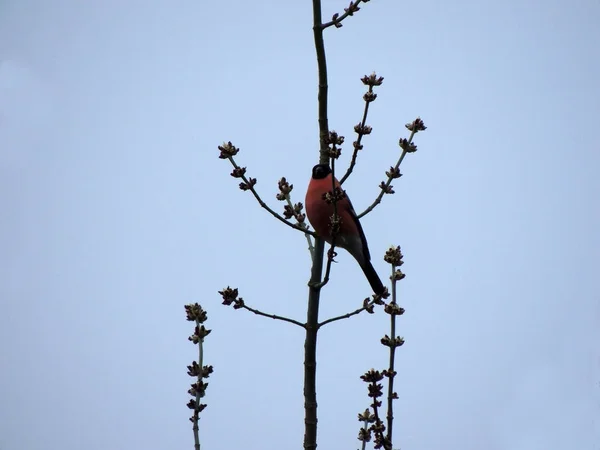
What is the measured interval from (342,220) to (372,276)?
2524mm

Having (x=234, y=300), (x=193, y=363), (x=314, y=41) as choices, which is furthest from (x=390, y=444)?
(x=314, y=41)

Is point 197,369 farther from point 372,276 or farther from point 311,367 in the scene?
point 372,276

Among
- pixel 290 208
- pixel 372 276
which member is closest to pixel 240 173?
pixel 290 208

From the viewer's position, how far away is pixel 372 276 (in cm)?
621

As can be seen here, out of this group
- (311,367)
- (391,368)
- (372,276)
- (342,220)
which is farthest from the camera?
(372,276)

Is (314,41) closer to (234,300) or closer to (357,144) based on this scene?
(357,144)

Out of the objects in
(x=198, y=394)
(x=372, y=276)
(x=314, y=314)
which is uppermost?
(x=372, y=276)

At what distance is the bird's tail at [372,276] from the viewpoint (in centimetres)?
608

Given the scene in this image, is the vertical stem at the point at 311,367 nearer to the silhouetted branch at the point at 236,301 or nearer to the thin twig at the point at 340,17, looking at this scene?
the silhouetted branch at the point at 236,301

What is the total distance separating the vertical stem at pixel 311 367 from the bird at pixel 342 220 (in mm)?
490

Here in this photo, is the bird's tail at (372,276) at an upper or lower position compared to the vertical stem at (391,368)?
upper

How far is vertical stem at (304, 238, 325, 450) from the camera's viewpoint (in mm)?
3170

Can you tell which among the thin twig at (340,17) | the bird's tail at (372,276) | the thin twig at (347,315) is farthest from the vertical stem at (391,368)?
the bird's tail at (372,276)

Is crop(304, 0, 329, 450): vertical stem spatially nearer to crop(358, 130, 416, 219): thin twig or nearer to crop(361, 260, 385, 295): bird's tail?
crop(358, 130, 416, 219): thin twig
